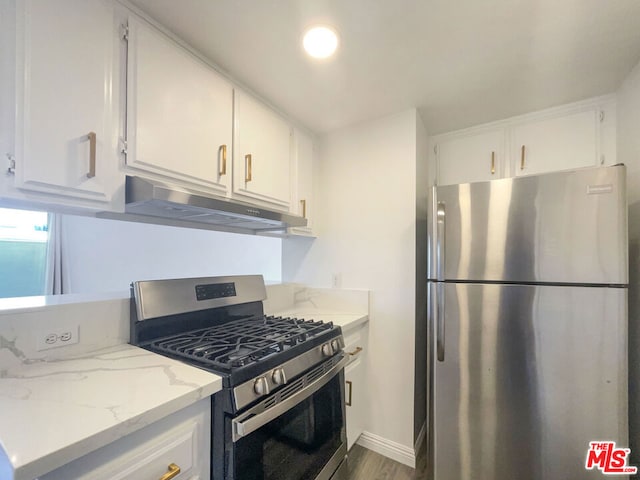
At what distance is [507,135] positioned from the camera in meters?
1.98

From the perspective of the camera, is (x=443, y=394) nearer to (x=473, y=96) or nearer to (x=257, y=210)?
(x=257, y=210)

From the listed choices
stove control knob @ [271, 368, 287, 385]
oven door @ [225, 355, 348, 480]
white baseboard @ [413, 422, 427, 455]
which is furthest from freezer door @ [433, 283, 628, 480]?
stove control knob @ [271, 368, 287, 385]

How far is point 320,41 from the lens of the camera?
129cm

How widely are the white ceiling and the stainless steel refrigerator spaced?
0.62 m

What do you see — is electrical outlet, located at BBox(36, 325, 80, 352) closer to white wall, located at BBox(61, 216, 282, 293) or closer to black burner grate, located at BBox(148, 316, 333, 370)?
black burner grate, located at BBox(148, 316, 333, 370)

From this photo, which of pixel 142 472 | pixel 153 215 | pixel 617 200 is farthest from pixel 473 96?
pixel 142 472

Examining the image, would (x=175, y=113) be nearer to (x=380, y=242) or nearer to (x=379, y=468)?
(x=380, y=242)

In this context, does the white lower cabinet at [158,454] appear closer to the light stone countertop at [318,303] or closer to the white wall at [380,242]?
the light stone countertop at [318,303]

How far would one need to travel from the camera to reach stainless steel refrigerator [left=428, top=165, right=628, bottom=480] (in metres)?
1.21

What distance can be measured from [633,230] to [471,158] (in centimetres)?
100

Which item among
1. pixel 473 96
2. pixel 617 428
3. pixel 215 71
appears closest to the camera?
pixel 617 428

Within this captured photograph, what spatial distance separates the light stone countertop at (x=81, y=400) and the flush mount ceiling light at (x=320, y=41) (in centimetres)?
145

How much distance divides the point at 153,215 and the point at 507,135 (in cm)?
233
